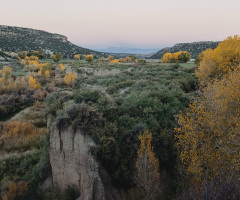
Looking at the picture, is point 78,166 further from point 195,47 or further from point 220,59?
point 195,47

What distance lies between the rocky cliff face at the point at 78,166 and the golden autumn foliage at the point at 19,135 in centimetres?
593

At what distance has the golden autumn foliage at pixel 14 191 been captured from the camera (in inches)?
301

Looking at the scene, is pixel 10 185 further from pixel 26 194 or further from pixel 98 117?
pixel 98 117

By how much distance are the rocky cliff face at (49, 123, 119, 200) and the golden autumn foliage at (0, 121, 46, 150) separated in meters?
5.93

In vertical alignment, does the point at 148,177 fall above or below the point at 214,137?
below

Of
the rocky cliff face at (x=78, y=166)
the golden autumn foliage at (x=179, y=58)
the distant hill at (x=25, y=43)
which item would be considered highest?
the distant hill at (x=25, y=43)

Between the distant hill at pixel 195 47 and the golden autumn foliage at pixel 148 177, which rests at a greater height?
the distant hill at pixel 195 47

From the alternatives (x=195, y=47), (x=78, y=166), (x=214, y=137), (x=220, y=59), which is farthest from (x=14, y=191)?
(x=195, y=47)

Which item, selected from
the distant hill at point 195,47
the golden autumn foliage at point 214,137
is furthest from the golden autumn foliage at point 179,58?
the golden autumn foliage at point 214,137

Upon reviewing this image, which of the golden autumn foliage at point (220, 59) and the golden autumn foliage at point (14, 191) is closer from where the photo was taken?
the golden autumn foliage at point (14, 191)

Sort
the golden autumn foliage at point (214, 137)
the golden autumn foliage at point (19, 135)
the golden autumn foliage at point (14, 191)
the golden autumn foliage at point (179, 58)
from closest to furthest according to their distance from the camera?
the golden autumn foliage at point (214, 137)
the golden autumn foliage at point (14, 191)
the golden autumn foliage at point (19, 135)
the golden autumn foliage at point (179, 58)

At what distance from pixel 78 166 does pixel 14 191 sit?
11.6ft

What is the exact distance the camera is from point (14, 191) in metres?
7.80

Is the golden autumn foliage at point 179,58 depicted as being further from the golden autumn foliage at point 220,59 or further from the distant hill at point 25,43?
the distant hill at point 25,43
